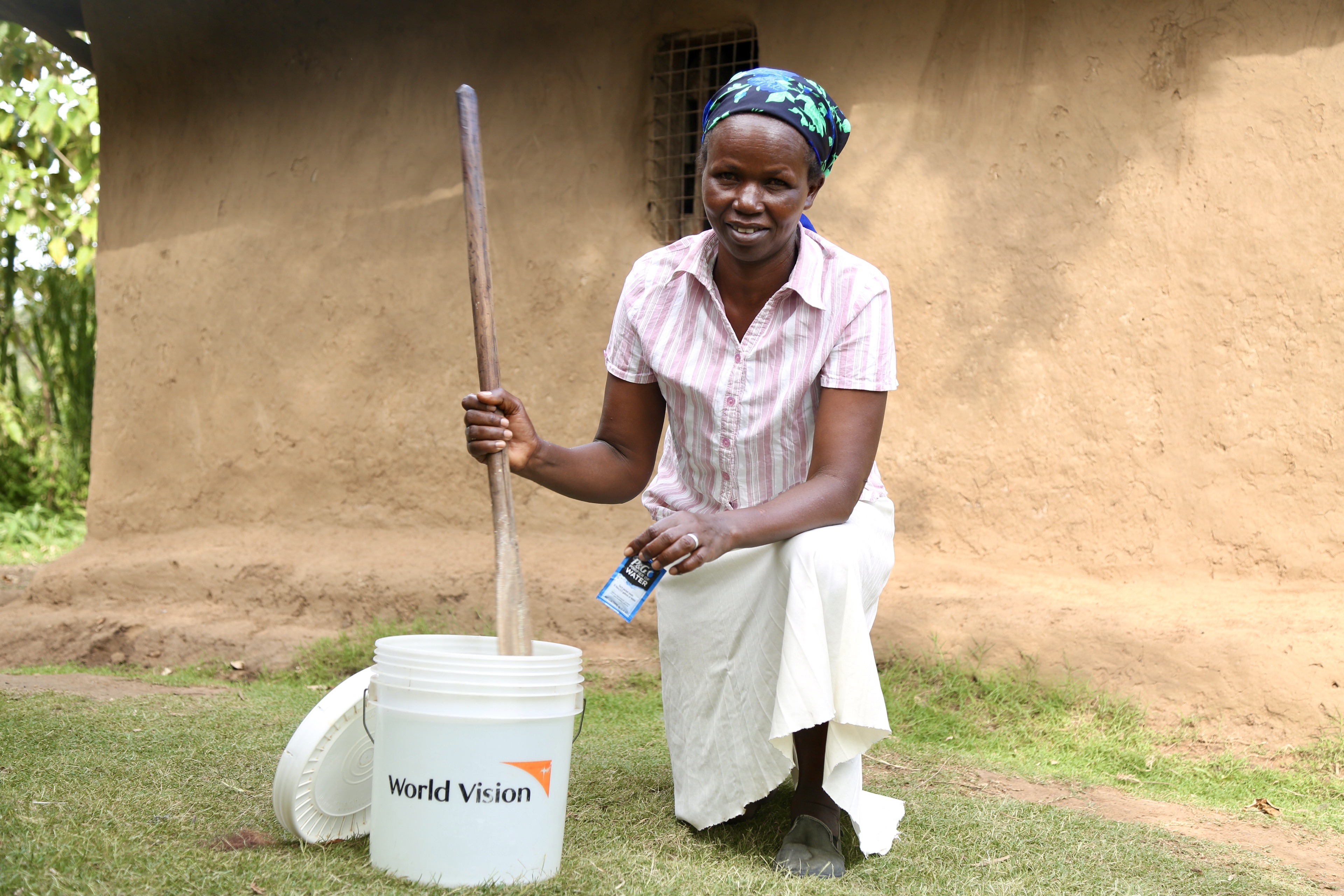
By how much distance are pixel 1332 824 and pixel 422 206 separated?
12.7ft

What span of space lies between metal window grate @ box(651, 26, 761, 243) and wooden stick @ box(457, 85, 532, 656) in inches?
86.6

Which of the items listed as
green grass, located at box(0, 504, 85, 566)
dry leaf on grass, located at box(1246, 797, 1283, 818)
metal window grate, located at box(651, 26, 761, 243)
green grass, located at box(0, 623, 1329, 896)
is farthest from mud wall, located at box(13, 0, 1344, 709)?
green grass, located at box(0, 504, 85, 566)

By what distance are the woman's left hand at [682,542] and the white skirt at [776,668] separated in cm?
18

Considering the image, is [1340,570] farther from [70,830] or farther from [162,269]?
[162,269]

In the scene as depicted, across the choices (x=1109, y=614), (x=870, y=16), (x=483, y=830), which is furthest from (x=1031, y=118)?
(x=483, y=830)

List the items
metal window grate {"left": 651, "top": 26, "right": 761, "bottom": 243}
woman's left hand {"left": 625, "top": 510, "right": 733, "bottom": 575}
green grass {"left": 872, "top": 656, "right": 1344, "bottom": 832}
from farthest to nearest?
metal window grate {"left": 651, "top": 26, "right": 761, "bottom": 243} < green grass {"left": 872, "top": 656, "right": 1344, "bottom": 832} < woman's left hand {"left": 625, "top": 510, "right": 733, "bottom": 575}

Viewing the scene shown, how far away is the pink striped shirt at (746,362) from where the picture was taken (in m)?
2.43

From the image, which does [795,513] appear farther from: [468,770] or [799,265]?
[468,770]

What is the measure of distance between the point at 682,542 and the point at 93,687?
2734 mm

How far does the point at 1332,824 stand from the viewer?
283 centimetres

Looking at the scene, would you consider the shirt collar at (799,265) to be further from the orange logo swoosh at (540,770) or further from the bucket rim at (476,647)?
the orange logo swoosh at (540,770)

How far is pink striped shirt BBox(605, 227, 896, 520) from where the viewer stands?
2432 mm

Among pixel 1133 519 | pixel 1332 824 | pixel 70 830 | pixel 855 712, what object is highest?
pixel 1133 519

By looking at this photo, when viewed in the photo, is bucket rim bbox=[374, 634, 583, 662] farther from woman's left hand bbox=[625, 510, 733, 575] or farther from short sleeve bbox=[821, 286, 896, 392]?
short sleeve bbox=[821, 286, 896, 392]
